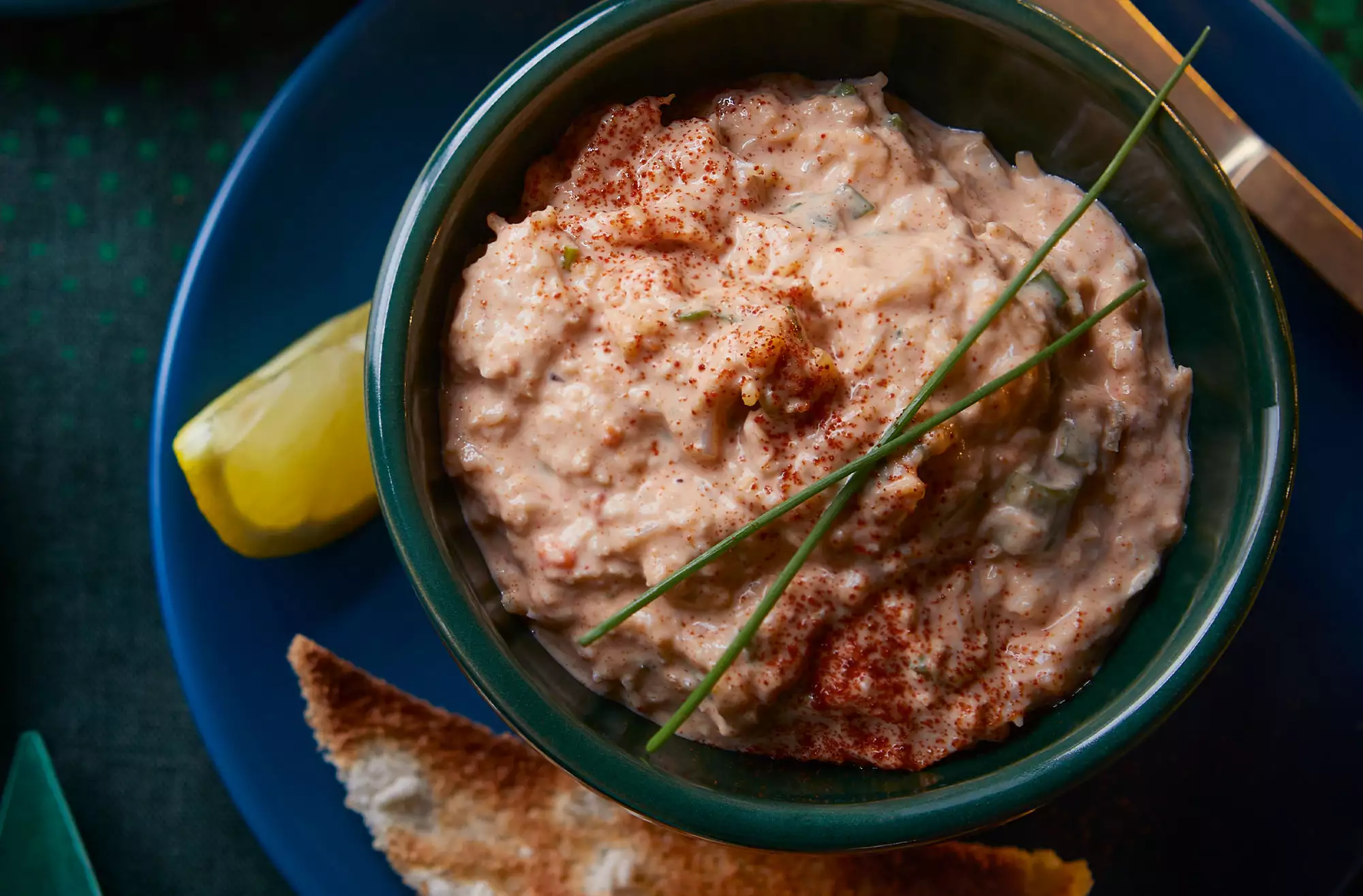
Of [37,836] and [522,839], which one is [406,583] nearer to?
[522,839]

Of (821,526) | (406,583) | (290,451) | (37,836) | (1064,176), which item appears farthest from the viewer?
(37,836)

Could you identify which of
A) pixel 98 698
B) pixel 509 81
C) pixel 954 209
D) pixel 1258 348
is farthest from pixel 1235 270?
pixel 98 698

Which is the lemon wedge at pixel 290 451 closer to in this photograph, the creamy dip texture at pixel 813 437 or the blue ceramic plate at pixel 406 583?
the blue ceramic plate at pixel 406 583

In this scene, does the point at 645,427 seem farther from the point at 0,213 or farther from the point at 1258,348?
the point at 0,213

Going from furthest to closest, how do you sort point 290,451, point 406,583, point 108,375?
point 108,375 < point 406,583 < point 290,451

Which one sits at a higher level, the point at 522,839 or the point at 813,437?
the point at 813,437

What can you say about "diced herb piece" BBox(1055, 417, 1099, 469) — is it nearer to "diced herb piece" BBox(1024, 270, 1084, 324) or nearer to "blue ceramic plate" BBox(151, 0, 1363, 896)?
"diced herb piece" BBox(1024, 270, 1084, 324)

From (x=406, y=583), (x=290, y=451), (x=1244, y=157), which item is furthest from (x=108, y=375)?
(x=1244, y=157)
